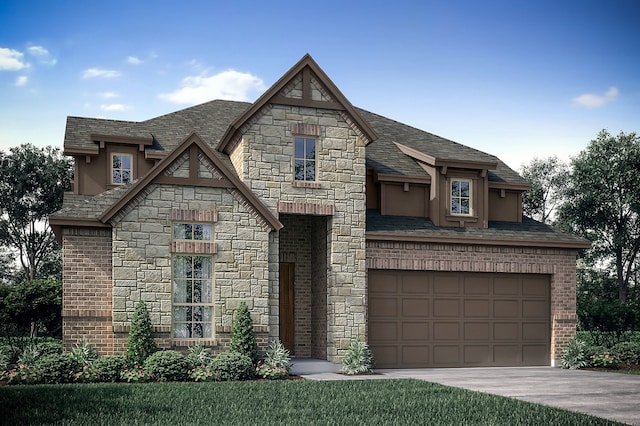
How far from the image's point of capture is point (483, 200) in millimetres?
23000

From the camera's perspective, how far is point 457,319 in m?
21.8

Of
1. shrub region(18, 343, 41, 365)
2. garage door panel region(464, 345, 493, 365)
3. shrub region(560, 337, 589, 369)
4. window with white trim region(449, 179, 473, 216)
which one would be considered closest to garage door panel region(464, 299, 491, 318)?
garage door panel region(464, 345, 493, 365)

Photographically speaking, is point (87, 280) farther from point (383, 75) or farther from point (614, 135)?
point (614, 135)

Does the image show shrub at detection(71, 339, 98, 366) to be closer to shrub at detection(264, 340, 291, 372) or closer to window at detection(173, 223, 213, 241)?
window at detection(173, 223, 213, 241)

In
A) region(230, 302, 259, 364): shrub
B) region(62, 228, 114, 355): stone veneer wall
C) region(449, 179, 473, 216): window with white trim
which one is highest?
region(449, 179, 473, 216): window with white trim

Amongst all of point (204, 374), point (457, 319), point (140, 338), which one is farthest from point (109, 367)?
point (457, 319)

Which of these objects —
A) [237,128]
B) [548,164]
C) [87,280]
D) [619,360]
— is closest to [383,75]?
[237,128]

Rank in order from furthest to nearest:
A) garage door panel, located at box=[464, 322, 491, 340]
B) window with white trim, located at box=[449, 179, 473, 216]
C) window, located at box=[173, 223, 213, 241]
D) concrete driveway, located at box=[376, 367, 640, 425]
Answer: window with white trim, located at box=[449, 179, 473, 216], garage door panel, located at box=[464, 322, 491, 340], window, located at box=[173, 223, 213, 241], concrete driveway, located at box=[376, 367, 640, 425]

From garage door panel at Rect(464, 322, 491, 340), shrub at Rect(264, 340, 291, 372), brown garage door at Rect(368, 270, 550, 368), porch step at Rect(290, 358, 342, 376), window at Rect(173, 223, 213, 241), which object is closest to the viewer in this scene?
shrub at Rect(264, 340, 291, 372)

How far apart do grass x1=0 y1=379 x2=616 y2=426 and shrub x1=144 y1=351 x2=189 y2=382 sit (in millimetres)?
889

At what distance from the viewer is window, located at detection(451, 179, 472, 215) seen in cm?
2280

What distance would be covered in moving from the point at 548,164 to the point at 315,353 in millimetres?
35151

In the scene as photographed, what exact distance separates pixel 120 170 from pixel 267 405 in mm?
11269

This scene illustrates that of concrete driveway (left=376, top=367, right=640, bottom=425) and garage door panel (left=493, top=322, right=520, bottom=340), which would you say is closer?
concrete driveway (left=376, top=367, right=640, bottom=425)
